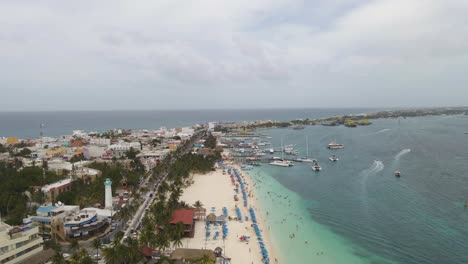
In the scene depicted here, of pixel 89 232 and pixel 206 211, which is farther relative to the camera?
pixel 206 211

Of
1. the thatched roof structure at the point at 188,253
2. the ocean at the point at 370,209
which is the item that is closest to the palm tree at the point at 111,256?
the thatched roof structure at the point at 188,253

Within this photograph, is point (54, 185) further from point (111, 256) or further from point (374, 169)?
point (374, 169)

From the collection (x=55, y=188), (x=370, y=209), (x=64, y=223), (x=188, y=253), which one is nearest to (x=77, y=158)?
(x=55, y=188)

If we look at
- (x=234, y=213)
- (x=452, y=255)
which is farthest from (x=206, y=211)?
(x=452, y=255)

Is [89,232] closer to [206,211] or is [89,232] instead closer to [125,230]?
[125,230]

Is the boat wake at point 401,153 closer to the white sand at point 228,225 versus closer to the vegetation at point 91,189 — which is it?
the white sand at point 228,225
